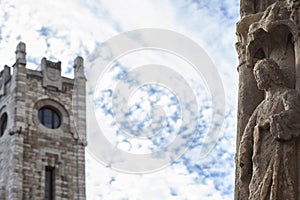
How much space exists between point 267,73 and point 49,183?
3607 centimetres

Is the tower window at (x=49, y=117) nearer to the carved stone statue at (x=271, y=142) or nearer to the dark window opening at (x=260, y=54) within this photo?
the dark window opening at (x=260, y=54)

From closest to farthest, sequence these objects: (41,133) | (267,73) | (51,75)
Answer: (267,73), (41,133), (51,75)

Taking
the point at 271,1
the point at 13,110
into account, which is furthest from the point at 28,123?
the point at 271,1

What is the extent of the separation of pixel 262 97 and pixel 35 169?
115 feet

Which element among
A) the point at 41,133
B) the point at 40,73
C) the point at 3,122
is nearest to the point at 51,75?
the point at 40,73

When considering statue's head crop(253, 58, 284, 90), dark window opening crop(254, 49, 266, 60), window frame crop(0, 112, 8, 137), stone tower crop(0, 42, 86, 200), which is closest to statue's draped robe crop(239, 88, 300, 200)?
statue's head crop(253, 58, 284, 90)

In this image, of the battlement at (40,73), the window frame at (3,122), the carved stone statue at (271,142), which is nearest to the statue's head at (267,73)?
the carved stone statue at (271,142)

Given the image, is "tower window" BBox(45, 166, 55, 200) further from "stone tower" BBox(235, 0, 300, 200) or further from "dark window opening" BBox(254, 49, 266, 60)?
"dark window opening" BBox(254, 49, 266, 60)

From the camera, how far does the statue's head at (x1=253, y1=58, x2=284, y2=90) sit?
7379 millimetres

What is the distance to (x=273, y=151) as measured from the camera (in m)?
7.16

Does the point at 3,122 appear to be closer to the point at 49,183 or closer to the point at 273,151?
the point at 49,183

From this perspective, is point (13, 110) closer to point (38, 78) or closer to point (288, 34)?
point (38, 78)

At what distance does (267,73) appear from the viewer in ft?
24.2

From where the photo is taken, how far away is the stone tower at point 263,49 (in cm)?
751
